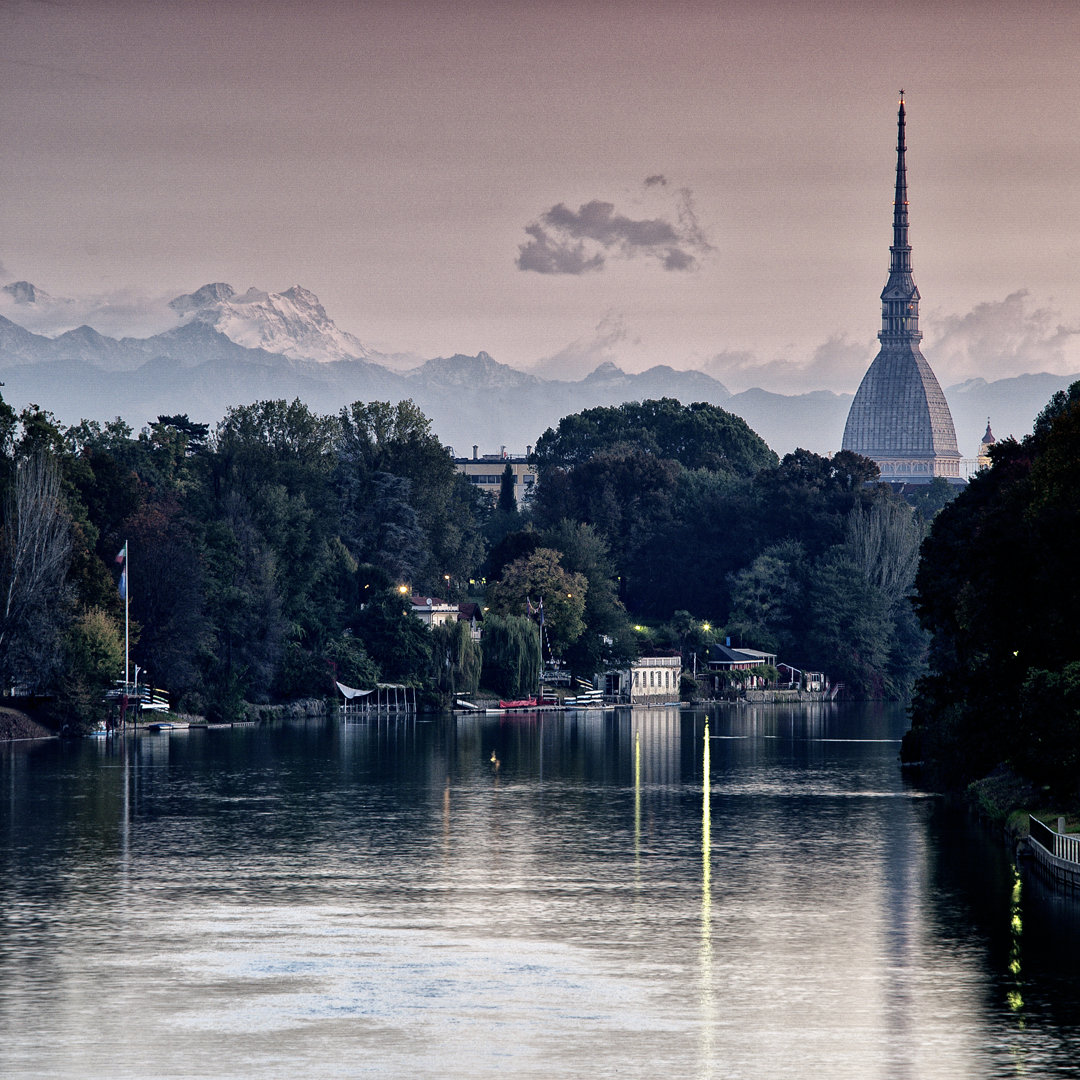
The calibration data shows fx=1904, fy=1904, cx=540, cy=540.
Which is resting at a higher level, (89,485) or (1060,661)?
(89,485)

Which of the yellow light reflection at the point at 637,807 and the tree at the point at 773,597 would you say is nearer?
the yellow light reflection at the point at 637,807

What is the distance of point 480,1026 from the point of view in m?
35.6

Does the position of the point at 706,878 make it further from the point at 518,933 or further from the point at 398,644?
the point at 398,644

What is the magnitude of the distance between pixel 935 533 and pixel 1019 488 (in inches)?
818

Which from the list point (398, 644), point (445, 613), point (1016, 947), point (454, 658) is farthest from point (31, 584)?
point (1016, 947)

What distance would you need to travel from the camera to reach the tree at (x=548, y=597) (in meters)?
171

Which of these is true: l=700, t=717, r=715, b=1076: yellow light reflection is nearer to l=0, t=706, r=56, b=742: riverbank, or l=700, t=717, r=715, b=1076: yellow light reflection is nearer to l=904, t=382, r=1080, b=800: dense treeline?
l=904, t=382, r=1080, b=800: dense treeline

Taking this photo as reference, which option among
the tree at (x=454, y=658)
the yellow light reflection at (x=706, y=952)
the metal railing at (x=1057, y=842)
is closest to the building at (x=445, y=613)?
the tree at (x=454, y=658)

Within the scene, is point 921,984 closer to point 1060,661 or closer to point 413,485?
point 1060,661

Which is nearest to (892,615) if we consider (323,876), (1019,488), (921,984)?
(1019,488)

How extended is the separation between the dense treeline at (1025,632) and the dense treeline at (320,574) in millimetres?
61199

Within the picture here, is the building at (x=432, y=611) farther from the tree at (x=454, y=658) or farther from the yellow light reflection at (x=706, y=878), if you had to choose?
the yellow light reflection at (x=706, y=878)

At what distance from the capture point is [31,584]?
11494 centimetres

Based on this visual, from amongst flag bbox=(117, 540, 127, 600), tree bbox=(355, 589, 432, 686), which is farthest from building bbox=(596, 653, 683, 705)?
flag bbox=(117, 540, 127, 600)
